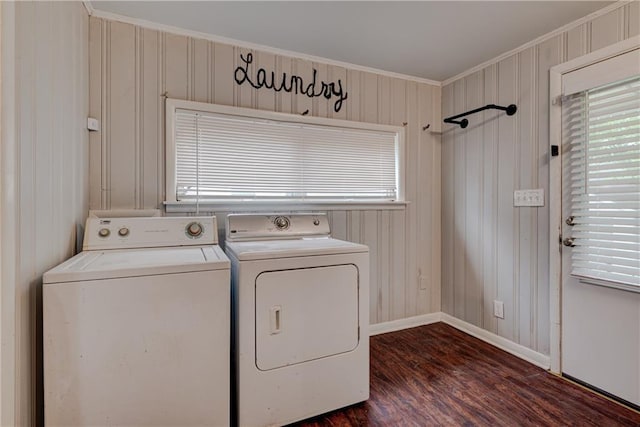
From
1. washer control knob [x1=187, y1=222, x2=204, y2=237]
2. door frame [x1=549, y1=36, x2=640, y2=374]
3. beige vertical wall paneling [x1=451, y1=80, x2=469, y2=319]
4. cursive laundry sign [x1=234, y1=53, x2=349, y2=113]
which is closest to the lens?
washer control knob [x1=187, y1=222, x2=204, y2=237]

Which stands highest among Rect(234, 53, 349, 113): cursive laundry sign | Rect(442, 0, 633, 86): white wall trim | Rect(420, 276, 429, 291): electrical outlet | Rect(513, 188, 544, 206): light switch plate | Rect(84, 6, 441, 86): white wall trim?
Rect(84, 6, 441, 86): white wall trim

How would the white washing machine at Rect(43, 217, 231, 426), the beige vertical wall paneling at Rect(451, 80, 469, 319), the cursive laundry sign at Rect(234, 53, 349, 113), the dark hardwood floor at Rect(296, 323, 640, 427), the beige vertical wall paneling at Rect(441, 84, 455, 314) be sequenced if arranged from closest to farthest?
the white washing machine at Rect(43, 217, 231, 426) → the dark hardwood floor at Rect(296, 323, 640, 427) → the cursive laundry sign at Rect(234, 53, 349, 113) → the beige vertical wall paneling at Rect(451, 80, 469, 319) → the beige vertical wall paneling at Rect(441, 84, 455, 314)

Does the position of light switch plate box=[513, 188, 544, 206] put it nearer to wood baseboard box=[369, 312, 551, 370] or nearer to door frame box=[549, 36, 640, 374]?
door frame box=[549, 36, 640, 374]

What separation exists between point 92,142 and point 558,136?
2.89m

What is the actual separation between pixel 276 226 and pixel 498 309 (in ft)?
5.99

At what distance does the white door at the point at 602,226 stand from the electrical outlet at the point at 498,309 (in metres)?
0.44

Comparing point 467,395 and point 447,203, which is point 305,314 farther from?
point 447,203

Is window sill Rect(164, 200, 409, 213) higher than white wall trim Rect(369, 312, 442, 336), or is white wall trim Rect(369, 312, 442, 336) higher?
window sill Rect(164, 200, 409, 213)

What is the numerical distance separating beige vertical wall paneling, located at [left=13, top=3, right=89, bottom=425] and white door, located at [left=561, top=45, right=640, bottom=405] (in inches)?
106

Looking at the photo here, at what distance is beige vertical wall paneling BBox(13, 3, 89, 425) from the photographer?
107cm

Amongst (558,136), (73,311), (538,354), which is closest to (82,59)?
(73,311)

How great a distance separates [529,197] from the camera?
2234 millimetres

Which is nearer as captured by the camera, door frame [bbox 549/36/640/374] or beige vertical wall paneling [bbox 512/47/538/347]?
door frame [bbox 549/36/640/374]

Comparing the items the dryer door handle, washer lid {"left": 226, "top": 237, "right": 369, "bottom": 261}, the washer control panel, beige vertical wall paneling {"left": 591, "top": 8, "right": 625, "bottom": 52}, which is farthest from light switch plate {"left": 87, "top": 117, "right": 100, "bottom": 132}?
beige vertical wall paneling {"left": 591, "top": 8, "right": 625, "bottom": 52}
